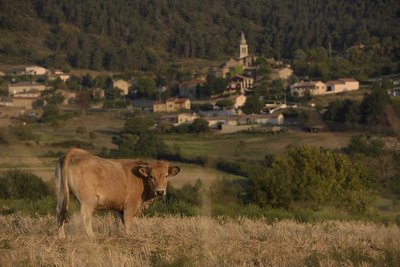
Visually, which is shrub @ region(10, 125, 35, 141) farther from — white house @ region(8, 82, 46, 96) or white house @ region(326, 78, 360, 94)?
white house @ region(8, 82, 46, 96)

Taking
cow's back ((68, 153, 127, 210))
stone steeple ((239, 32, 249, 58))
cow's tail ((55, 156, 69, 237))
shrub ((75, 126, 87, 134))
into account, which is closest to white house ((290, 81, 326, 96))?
shrub ((75, 126, 87, 134))

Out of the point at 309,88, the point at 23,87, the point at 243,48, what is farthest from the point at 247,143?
the point at 243,48

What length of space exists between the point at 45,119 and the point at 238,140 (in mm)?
19994

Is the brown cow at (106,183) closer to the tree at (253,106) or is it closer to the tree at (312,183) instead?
the tree at (312,183)

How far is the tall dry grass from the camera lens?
7348 mm

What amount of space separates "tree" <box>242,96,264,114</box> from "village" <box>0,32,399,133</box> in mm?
282

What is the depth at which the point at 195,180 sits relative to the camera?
32.5 meters

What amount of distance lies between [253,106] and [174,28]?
87171mm

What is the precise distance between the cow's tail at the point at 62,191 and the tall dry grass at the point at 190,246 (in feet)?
0.56

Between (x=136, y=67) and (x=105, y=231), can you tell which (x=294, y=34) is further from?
(x=105, y=231)

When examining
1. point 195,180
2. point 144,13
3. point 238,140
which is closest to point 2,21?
point 144,13

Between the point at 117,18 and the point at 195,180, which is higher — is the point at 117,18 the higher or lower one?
the higher one

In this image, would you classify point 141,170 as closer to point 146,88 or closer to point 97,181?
point 97,181

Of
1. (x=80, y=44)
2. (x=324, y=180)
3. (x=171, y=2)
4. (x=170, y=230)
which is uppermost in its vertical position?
(x=171, y=2)
